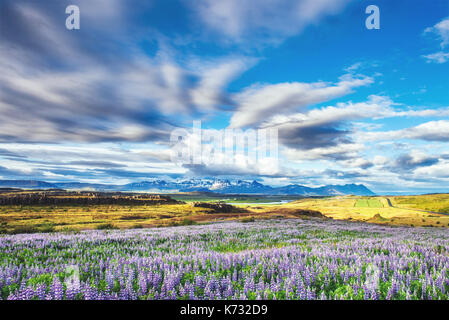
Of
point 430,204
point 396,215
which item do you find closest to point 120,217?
point 396,215

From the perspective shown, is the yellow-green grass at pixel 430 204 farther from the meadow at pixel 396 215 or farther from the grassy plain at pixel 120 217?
the grassy plain at pixel 120 217

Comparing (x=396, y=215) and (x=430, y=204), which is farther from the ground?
(x=396, y=215)

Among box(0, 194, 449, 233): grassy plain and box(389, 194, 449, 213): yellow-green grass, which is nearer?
box(0, 194, 449, 233): grassy plain

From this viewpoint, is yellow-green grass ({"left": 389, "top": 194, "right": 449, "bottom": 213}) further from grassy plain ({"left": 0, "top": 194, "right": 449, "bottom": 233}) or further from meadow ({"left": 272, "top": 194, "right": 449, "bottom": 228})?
grassy plain ({"left": 0, "top": 194, "right": 449, "bottom": 233})

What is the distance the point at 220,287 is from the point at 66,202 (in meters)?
104

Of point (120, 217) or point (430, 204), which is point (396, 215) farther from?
point (120, 217)

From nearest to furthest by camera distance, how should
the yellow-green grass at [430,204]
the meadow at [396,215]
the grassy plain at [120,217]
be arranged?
the grassy plain at [120,217], the meadow at [396,215], the yellow-green grass at [430,204]

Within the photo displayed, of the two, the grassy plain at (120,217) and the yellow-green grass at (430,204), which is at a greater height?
the grassy plain at (120,217)

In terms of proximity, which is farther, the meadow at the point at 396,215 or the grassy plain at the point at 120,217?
the meadow at the point at 396,215

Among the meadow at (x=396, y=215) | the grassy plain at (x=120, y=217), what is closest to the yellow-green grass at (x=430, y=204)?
the meadow at (x=396, y=215)

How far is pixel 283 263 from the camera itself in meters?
5.18

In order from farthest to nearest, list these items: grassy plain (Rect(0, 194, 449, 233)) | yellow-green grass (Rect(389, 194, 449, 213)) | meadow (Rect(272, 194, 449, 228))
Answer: yellow-green grass (Rect(389, 194, 449, 213)) < meadow (Rect(272, 194, 449, 228)) < grassy plain (Rect(0, 194, 449, 233))

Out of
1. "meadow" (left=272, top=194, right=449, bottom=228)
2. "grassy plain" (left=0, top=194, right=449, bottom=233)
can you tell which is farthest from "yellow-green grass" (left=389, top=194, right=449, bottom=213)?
"grassy plain" (left=0, top=194, right=449, bottom=233)
